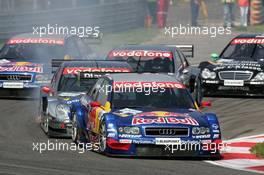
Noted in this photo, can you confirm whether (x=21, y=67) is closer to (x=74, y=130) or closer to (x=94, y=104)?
(x=74, y=130)

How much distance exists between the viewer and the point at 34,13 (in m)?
32.8

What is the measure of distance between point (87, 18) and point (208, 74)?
1603 centimetres

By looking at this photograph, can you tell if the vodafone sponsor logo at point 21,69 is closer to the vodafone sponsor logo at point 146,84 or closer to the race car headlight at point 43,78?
the race car headlight at point 43,78

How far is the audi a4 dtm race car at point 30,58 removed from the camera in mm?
20750

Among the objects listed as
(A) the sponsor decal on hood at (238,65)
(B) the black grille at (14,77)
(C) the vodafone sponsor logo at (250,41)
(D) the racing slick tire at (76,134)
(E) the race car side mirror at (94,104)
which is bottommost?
(D) the racing slick tire at (76,134)

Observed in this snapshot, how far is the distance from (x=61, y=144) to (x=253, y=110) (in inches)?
223

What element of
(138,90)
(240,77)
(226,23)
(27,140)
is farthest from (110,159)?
(226,23)

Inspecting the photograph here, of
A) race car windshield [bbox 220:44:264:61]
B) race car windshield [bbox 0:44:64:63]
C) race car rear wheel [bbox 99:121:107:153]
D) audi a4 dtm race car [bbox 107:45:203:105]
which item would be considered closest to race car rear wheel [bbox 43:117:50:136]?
race car rear wheel [bbox 99:121:107:153]

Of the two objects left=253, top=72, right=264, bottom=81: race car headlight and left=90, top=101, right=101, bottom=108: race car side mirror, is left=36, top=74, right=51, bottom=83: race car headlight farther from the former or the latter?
left=90, top=101, right=101, bottom=108: race car side mirror

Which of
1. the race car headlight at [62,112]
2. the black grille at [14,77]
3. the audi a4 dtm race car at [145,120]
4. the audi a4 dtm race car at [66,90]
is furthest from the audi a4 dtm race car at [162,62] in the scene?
the audi a4 dtm race car at [145,120]

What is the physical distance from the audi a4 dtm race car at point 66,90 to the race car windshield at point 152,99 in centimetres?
156

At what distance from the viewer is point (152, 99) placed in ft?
44.4

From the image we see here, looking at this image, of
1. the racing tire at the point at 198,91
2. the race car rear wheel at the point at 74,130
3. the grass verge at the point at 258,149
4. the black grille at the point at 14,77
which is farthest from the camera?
the black grille at the point at 14,77

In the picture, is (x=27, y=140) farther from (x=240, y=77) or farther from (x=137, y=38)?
(x=137, y=38)
